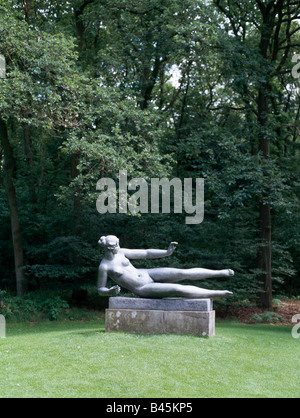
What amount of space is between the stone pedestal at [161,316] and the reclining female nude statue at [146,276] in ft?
0.46

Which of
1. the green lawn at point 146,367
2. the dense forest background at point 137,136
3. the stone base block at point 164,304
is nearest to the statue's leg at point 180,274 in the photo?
the stone base block at point 164,304

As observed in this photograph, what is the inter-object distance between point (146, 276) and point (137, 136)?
4584 mm

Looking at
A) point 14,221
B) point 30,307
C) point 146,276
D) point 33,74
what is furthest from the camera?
point 14,221

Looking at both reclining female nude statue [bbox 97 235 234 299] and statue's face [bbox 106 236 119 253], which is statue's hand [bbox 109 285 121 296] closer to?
reclining female nude statue [bbox 97 235 234 299]

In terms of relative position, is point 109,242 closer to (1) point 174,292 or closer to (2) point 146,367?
(1) point 174,292

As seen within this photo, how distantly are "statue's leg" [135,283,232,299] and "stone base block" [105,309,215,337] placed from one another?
28cm

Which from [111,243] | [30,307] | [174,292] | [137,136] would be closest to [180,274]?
[174,292]

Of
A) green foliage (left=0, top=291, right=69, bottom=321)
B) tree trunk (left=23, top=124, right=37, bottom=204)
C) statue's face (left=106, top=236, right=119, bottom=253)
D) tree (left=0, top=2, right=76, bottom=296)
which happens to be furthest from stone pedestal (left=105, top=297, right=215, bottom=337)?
tree trunk (left=23, top=124, right=37, bottom=204)

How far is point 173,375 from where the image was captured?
546cm

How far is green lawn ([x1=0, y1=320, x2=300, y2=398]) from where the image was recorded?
4.95 m

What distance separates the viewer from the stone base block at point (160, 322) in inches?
289

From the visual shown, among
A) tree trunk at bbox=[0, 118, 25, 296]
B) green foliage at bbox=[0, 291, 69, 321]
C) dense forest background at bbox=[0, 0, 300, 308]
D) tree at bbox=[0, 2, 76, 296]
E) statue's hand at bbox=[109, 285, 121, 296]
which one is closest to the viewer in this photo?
statue's hand at bbox=[109, 285, 121, 296]

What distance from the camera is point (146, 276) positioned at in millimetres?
7926

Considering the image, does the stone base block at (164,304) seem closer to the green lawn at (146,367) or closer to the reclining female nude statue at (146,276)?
the reclining female nude statue at (146,276)
